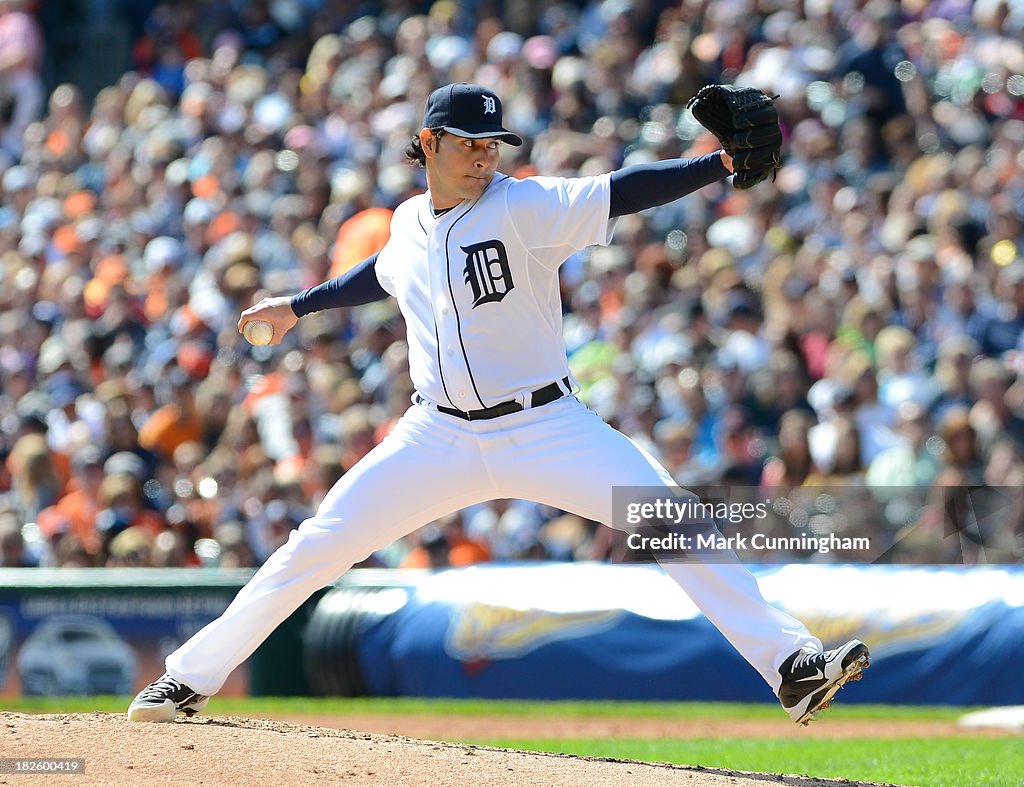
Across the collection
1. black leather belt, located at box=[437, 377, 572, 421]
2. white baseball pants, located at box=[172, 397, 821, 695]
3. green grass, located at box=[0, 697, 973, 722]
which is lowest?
green grass, located at box=[0, 697, 973, 722]

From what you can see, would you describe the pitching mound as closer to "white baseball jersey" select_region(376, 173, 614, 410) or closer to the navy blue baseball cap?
"white baseball jersey" select_region(376, 173, 614, 410)

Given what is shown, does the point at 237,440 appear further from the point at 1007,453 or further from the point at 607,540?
the point at 1007,453

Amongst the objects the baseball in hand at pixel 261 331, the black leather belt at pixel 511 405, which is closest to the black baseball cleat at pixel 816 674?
the black leather belt at pixel 511 405

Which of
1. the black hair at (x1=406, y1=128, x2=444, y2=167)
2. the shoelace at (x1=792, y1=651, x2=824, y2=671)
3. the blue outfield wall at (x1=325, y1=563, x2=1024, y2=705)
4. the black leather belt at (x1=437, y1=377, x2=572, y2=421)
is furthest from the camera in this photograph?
the blue outfield wall at (x1=325, y1=563, x2=1024, y2=705)

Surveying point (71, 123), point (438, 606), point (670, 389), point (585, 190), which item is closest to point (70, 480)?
point (438, 606)

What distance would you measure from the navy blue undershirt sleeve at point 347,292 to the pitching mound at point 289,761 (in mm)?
1532

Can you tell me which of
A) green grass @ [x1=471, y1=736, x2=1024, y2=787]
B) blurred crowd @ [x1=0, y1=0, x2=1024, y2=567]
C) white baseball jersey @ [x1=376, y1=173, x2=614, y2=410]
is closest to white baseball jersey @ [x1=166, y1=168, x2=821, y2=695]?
white baseball jersey @ [x1=376, y1=173, x2=614, y2=410]

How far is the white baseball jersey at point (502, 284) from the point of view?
210 inches

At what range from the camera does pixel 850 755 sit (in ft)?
23.7

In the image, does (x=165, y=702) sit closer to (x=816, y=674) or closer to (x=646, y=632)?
(x=816, y=674)

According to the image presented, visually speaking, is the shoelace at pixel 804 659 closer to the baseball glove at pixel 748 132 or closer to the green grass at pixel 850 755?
the green grass at pixel 850 755

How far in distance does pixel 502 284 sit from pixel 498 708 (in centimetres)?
455

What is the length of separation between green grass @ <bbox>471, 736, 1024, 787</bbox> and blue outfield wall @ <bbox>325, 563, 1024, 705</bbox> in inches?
42.4

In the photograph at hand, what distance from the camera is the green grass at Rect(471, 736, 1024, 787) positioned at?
6.42 m
